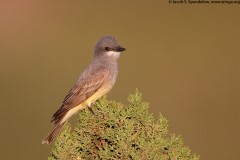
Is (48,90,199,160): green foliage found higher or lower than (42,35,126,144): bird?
lower

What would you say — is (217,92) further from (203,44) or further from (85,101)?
(85,101)

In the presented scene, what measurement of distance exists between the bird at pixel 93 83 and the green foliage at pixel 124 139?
1906 millimetres

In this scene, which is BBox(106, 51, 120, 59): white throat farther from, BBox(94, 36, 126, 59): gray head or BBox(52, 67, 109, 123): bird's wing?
BBox(52, 67, 109, 123): bird's wing

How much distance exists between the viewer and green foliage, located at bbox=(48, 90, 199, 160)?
5484mm

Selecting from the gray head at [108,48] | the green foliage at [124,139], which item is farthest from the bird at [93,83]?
the green foliage at [124,139]

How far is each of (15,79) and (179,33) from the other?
740 cm

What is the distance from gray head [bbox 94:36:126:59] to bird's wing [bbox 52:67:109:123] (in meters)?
0.33

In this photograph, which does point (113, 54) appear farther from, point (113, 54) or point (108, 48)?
point (108, 48)

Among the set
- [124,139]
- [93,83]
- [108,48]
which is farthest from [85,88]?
[124,139]

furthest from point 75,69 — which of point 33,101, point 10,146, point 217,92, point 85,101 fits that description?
point 85,101

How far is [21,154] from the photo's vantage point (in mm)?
15258

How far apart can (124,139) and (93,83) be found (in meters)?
3.23

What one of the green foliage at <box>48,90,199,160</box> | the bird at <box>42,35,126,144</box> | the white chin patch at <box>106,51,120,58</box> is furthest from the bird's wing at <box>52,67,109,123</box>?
the green foliage at <box>48,90,199,160</box>

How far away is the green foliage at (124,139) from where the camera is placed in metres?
5.48
